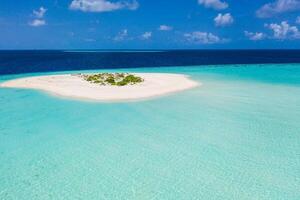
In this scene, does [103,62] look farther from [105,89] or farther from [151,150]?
[151,150]

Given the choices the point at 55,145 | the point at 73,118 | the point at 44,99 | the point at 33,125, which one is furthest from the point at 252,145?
the point at 44,99

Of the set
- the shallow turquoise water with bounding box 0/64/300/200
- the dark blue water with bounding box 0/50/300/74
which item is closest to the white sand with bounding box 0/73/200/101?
the shallow turquoise water with bounding box 0/64/300/200

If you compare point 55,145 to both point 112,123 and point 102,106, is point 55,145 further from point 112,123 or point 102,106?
point 102,106

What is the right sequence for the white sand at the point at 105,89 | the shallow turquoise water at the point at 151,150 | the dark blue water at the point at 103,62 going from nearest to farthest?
the shallow turquoise water at the point at 151,150
the white sand at the point at 105,89
the dark blue water at the point at 103,62

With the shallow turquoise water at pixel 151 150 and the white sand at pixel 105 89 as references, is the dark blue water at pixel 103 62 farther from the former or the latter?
the shallow turquoise water at pixel 151 150

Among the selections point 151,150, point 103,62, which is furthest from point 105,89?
point 103,62

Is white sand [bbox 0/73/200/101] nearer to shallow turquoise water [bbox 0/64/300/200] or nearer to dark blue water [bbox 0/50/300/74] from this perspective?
shallow turquoise water [bbox 0/64/300/200]

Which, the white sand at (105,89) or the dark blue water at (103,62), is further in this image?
the dark blue water at (103,62)

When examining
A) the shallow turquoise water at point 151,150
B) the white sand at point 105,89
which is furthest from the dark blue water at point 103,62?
the shallow turquoise water at point 151,150
